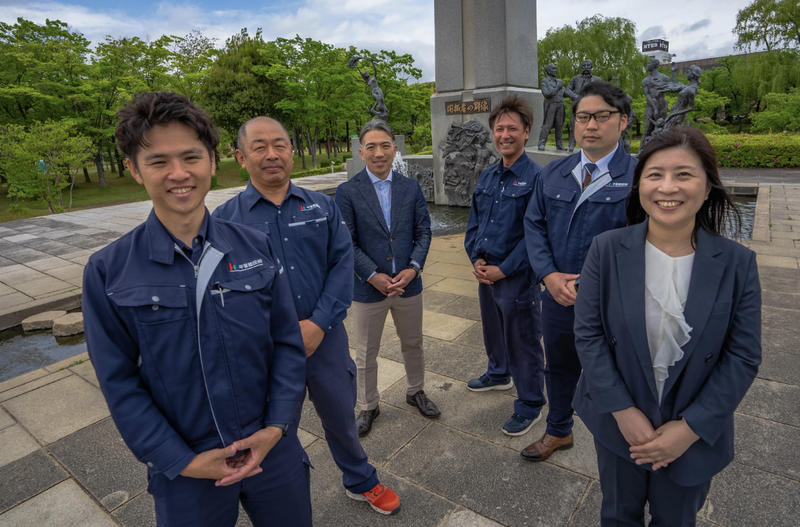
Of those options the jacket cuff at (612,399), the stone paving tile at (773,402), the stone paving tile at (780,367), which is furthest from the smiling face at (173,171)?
the stone paving tile at (780,367)

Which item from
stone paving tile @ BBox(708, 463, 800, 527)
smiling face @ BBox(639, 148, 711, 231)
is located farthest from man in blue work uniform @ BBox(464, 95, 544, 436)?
smiling face @ BBox(639, 148, 711, 231)

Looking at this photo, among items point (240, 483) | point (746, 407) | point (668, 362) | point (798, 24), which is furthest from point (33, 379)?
point (798, 24)

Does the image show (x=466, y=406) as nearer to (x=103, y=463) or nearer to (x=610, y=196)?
(x=610, y=196)

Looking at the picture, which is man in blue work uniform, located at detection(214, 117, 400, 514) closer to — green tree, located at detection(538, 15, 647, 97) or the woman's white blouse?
the woman's white blouse

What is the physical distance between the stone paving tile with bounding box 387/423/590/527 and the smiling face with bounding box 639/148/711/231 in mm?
1511

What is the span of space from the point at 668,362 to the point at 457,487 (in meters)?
1.36

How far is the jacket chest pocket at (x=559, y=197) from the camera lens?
243 centimetres

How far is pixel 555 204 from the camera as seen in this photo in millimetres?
2488

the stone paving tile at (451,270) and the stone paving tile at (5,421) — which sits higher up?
the stone paving tile at (451,270)

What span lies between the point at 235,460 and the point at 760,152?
884 inches

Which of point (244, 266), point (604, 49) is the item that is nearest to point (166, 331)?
point (244, 266)

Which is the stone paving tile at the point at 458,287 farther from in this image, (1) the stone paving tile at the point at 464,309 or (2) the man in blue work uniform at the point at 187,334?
(2) the man in blue work uniform at the point at 187,334

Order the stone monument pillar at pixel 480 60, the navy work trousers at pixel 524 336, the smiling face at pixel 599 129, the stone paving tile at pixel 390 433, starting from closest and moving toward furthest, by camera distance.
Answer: the smiling face at pixel 599 129 → the stone paving tile at pixel 390 433 → the navy work trousers at pixel 524 336 → the stone monument pillar at pixel 480 60

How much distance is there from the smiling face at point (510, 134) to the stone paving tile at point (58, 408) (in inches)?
131
